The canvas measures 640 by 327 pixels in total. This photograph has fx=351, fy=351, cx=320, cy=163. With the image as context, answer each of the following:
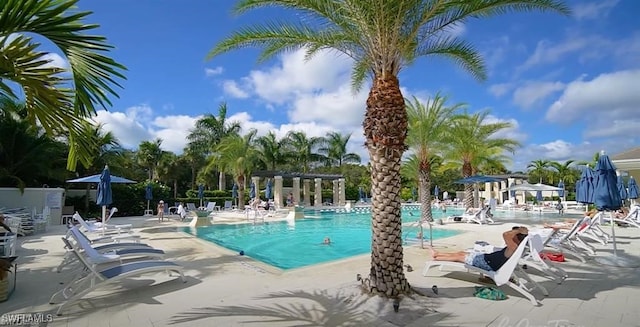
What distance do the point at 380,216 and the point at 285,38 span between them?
156 inches

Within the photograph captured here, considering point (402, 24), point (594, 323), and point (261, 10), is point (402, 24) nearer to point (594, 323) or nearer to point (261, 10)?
point (261, 10)

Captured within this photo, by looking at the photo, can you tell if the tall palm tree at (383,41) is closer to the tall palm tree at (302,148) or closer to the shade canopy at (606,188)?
the shade canopy at (606,188)

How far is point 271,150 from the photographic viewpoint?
38.5 m

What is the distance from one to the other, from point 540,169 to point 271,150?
39.9 meters

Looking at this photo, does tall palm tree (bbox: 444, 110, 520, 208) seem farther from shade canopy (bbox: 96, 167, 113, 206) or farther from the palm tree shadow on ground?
shade canopy (bbox: 96, 167, 113, 206)

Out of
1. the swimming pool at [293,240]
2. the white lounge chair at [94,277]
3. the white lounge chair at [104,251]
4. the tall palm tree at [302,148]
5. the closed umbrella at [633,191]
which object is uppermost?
the tall palm tree at [302,148]

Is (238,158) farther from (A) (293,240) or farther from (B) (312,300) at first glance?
(B) (312,300)

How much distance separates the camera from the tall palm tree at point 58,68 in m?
2.84

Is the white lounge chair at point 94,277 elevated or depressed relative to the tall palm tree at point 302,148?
depressed

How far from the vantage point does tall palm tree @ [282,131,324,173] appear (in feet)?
134

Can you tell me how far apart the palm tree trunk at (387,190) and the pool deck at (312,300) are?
36 centimetres

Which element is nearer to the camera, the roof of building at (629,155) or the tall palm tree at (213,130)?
the roof of building at (629,155)

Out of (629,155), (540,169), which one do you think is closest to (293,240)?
(629,155)

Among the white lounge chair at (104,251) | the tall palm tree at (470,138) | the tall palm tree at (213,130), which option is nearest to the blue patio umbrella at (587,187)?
the white lounge chair at (104,251)
